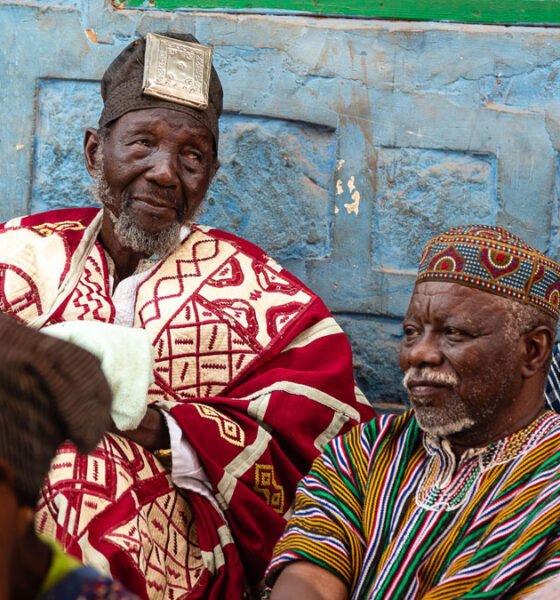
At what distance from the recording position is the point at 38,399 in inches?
64.9

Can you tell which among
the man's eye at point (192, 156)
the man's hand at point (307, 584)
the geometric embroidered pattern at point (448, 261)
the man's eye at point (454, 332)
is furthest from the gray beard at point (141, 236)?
the man's hand at point (307, 584)

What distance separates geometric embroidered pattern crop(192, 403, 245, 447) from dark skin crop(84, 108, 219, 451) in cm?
72

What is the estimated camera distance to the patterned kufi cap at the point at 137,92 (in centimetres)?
439

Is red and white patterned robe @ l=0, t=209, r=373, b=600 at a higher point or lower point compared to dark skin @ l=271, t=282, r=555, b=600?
lower

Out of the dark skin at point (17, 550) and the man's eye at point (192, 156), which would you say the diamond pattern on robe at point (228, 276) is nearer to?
the man's eye at point (192, 156)

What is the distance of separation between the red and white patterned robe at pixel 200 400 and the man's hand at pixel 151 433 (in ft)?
0.12

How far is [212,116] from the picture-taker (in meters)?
4.48

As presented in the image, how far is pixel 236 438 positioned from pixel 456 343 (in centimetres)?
89

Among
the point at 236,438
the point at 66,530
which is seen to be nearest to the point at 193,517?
the point at 236,438

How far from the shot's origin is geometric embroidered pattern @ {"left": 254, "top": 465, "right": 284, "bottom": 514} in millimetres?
3852

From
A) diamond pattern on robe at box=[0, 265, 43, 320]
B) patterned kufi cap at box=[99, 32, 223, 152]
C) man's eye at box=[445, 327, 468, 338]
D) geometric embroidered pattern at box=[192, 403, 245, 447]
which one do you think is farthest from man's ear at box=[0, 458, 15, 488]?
patterned kufi cap at box=[99, 32, 223, 152]

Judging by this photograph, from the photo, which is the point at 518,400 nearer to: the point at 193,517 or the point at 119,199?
the point at 193,517

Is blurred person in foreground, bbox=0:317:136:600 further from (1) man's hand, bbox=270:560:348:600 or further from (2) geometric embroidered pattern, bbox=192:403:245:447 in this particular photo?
(2) geometric embroidered pattern, bbox=192:403:245:447

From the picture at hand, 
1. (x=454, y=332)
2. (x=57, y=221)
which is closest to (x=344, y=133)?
(x=57, y=221)
